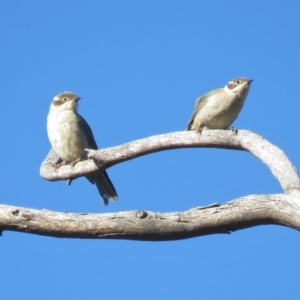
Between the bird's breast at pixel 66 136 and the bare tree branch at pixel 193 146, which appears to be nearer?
the bare tree branch at pixel 193 146

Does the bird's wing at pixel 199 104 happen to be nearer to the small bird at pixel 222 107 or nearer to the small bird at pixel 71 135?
the small bird at pixel 222 107

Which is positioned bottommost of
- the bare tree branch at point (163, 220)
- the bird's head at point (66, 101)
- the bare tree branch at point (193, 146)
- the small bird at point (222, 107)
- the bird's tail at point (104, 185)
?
the bare tree branch at point (163, 220)

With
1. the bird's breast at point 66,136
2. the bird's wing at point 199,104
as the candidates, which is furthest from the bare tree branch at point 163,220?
the bird's breast at point 66,136

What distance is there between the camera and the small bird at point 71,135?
390 inches

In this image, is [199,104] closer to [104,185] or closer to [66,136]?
[104,185]

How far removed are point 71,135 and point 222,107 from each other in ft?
6.62

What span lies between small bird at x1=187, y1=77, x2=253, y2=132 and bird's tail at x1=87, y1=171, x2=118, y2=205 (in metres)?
1.28

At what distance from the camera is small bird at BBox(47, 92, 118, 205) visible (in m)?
9.90

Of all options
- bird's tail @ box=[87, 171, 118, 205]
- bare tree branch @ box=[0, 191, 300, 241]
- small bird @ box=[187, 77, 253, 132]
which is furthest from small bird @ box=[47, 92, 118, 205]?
bare tree branch @ box=[0, 191, 300, 241]

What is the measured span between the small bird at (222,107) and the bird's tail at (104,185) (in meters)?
1.28

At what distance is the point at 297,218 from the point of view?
18.1ft

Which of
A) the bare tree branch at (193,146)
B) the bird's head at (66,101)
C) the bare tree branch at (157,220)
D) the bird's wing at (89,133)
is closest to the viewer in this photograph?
the bare tree branch at (157,220)

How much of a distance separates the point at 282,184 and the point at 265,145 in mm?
652

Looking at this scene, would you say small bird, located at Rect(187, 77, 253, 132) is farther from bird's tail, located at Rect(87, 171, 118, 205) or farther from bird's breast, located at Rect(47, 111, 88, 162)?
bird's breast, located at Rect(47, 111, 88, 162)
